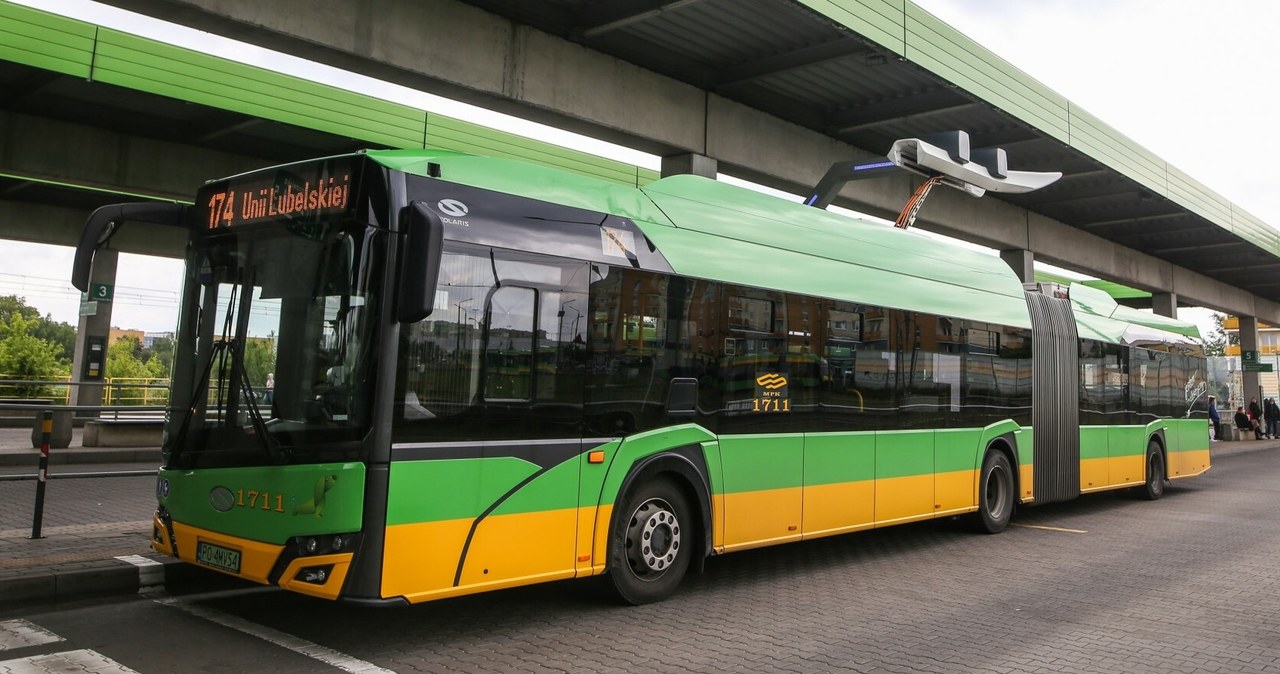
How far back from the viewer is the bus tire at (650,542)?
679 centimetres

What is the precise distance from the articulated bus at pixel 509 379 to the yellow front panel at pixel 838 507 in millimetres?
25

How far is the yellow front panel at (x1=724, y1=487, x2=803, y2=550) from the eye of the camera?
7617 mm

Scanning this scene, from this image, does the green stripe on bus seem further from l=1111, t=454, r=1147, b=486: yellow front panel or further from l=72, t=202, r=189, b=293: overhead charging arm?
l=1111, t=454, r=1147, b=486: yellow front panel

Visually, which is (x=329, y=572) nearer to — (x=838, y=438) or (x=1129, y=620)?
(x=838, y=438)

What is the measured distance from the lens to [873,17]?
12.0 meters

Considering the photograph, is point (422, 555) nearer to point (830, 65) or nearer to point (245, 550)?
point (245, 550)

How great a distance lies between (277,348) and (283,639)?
1848mm

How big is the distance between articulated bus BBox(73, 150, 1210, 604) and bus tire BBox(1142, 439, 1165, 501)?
7.91 m

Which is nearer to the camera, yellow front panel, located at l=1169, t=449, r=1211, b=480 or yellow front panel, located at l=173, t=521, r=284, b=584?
yellow front panel, located at l=173, t=521, r=284, b=584

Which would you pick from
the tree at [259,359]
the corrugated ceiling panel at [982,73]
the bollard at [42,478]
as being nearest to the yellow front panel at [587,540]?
the tree at [259,359]

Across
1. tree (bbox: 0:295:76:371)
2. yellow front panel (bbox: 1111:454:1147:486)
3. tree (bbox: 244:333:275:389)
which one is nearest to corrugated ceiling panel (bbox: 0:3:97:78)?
tree (bbox: 244:333:275:389)

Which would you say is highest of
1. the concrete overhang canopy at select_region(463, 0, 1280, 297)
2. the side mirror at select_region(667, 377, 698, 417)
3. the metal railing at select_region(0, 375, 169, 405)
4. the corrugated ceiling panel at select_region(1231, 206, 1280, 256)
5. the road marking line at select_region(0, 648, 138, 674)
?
the corrugated ceiling panel at select_region(1231, 206, 1280, 256)

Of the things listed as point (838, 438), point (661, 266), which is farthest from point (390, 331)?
point (838, 438)

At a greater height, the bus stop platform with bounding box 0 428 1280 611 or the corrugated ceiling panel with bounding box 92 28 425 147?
the corrugated ceiling panel with bounding box 92 28 425 147
